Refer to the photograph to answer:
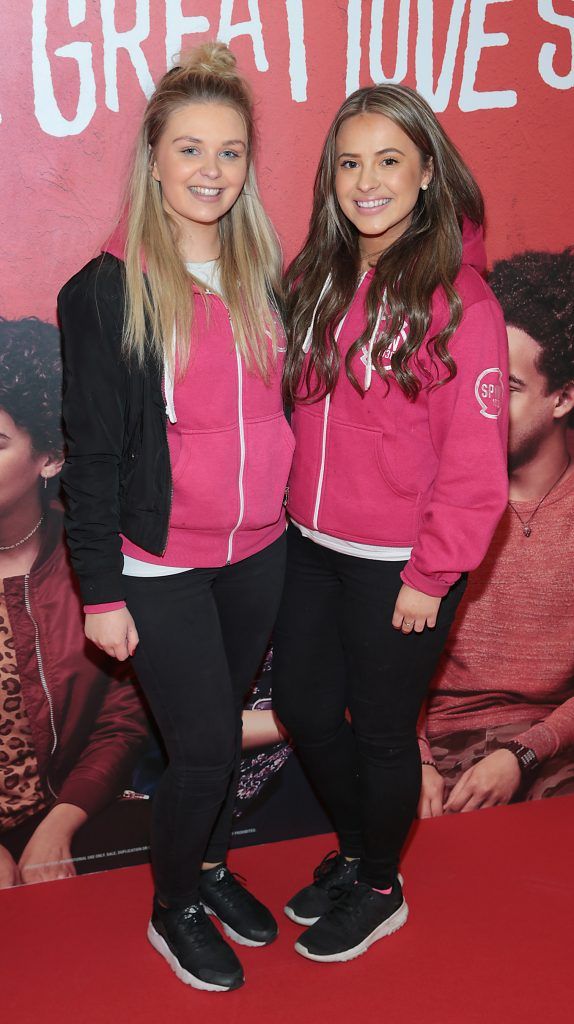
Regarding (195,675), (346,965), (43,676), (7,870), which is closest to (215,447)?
(195,675)

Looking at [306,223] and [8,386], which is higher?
[306,223]

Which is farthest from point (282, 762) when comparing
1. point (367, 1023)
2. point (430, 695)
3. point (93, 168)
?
point (93, 168)

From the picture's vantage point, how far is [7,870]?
2.16 meters

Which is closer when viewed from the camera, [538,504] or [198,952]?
[198,952]

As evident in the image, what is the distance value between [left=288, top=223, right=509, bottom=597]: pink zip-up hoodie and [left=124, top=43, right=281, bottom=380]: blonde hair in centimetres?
17

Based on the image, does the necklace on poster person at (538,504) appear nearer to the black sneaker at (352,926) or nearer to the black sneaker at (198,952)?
the black sneaker at (352,926)

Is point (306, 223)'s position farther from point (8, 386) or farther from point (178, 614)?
point (178, 614)

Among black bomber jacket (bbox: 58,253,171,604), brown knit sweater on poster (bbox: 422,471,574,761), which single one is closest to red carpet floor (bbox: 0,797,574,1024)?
brown knit sweater on poster (bbox: 422,471,574,761)

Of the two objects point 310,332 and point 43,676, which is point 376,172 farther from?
point 43,676

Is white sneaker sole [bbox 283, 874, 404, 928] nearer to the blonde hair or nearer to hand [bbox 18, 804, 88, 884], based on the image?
hand [bbox 18, 804, 88, 884]

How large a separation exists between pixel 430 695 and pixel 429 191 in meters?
1.26

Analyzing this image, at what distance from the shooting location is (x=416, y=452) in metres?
1.64

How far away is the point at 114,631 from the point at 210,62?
970 mm

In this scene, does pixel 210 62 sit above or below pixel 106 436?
above
